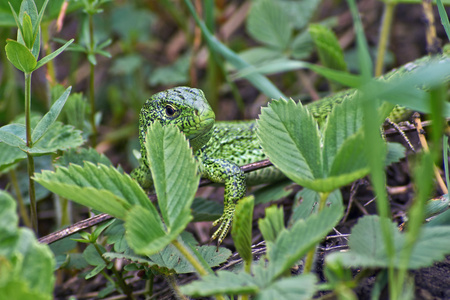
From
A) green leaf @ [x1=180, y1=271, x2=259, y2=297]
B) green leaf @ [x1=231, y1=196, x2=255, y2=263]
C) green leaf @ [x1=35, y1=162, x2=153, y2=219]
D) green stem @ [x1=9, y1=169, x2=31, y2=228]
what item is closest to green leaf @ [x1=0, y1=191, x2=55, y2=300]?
green leaf @ [x1=35, y1=162, x2=153, y2=219]

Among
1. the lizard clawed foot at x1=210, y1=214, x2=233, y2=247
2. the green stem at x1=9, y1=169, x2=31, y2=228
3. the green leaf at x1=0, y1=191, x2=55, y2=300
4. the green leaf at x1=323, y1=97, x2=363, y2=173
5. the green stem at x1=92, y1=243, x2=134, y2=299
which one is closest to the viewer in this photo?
the green leaf at x1=0, y1=191, x2=55, y2=300

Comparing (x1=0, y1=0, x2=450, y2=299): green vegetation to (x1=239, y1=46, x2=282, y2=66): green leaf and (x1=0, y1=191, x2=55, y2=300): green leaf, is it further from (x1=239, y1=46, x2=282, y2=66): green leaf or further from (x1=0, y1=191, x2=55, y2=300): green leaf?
(x1=239, y1=46, x2=282, y2=66): green leaf

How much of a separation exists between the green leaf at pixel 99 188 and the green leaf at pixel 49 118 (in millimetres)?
534

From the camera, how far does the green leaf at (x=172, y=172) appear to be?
1457 millimetres

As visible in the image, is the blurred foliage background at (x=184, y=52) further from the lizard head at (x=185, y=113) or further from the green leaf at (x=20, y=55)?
the green leaf at (x=20, y=55)

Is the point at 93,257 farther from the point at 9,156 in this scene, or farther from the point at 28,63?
the point at 28,63

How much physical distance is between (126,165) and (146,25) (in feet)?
5.53

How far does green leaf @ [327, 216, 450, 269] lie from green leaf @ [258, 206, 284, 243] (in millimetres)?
225

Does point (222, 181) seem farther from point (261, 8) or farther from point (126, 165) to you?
point (261, 8)

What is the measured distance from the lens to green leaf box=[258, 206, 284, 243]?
1443 millimetres

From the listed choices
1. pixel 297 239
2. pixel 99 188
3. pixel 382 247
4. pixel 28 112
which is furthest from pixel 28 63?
pixel 382 247

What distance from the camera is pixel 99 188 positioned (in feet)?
5.04

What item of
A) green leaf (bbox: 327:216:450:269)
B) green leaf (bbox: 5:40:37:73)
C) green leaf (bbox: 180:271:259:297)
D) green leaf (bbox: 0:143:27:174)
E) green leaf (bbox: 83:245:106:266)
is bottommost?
green leaf (bbox: 83:245:106:266)

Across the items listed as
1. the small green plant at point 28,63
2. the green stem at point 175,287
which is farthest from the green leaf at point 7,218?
the green stem at point 175,287
